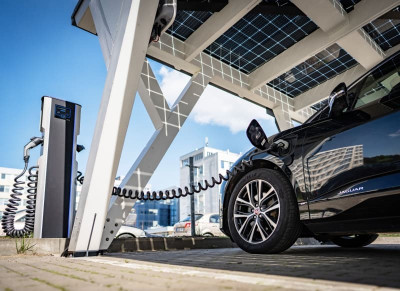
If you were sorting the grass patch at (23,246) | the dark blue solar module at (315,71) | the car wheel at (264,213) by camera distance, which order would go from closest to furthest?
the car wheel at (264,213)
the grass patch at (23,246)
the dark blue solar module at (315,71)

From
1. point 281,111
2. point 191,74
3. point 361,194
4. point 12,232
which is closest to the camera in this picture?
point 361,194

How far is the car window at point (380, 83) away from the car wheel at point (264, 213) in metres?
1.09

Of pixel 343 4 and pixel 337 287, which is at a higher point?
pixel 343 4

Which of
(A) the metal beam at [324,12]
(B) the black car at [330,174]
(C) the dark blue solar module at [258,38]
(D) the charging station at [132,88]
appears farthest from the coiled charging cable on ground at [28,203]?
(A) the metal beam at [324,12]

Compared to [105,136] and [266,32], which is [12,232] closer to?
[105,136]

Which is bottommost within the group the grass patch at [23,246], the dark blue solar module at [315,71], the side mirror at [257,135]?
the grass patch at [23,246]

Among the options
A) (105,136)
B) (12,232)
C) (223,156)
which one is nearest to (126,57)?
(105,136)

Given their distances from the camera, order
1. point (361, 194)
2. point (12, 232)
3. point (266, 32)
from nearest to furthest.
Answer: point (361, 194) < point (12, 232) < point (266, 32)

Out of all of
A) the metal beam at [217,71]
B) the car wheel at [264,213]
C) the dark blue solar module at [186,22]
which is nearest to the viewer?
the car wheel at [264,213]

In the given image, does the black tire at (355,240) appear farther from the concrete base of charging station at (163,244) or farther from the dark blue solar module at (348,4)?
the dark blue solar module at (348,4)

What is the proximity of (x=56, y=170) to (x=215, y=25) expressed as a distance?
4162 millimetres

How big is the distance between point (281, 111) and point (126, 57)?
6617 mm

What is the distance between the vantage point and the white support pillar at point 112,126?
12.7ft

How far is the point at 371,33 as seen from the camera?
7.57 meters
